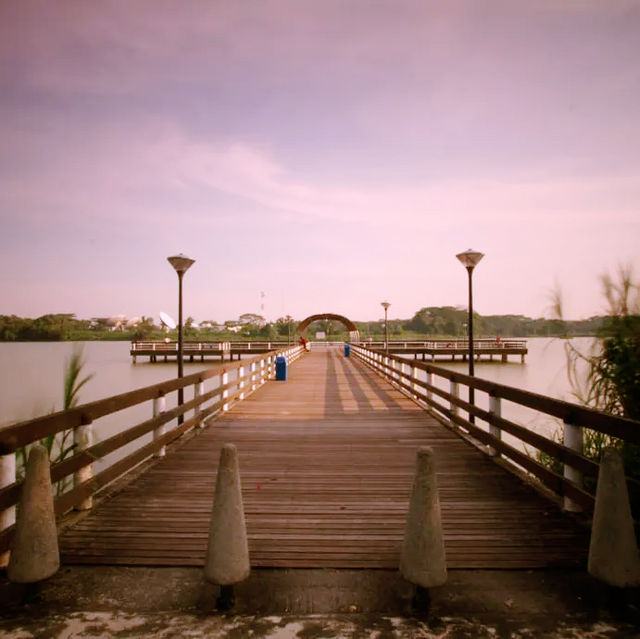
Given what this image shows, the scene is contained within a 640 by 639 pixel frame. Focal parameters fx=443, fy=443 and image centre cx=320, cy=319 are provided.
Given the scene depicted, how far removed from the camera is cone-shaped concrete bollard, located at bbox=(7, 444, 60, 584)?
2557 mm

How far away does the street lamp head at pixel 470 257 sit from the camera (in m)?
10.7

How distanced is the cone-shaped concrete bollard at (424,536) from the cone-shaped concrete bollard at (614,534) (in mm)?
906

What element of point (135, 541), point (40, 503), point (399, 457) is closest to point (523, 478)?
point (399, 457)

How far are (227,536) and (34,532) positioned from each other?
1133 millimetres

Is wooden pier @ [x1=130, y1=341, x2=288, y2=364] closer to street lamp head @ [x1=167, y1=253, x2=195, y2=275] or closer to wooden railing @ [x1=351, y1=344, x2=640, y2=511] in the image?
→ street lamp head @ [x1=167, y1=253, x2=195, y2=275]

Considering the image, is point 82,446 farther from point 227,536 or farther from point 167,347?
point 167,347

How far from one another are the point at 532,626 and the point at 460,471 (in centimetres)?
290

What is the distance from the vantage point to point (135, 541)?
3406 mm

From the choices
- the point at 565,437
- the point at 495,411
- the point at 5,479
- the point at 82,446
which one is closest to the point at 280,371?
the point at 495,411

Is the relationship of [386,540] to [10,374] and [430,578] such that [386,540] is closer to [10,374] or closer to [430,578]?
[430,578]

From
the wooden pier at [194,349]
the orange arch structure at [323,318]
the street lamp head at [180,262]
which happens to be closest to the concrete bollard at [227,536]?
the street lamp head at [180,262]

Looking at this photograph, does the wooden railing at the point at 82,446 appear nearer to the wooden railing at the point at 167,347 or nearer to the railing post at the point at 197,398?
the railing post at the point at 197,398

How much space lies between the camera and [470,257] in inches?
422

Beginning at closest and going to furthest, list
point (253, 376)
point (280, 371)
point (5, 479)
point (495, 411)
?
point (5, 479) < point (495, 411) < point (253, 376) < point (280, 371)
